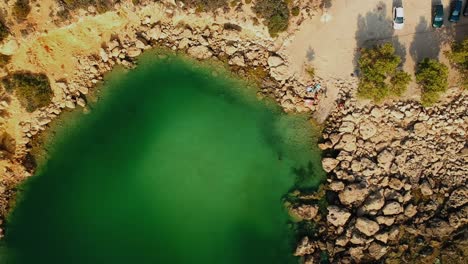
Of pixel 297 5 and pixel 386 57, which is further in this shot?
pixel 297 5

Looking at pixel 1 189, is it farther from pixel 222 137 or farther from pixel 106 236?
pixel 222 137

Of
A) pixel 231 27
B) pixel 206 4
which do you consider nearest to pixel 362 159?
pixel 231 27

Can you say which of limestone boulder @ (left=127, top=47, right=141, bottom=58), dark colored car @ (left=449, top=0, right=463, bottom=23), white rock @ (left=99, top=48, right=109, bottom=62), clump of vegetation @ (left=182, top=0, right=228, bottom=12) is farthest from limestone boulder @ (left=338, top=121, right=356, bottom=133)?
white rock @ (left=99, top=48, right=109, bottom=62)

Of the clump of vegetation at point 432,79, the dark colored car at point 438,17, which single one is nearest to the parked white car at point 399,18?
the dark colored car at point 438,17

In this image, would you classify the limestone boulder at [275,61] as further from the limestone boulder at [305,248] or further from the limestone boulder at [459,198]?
the limestone boulder at [459,198]

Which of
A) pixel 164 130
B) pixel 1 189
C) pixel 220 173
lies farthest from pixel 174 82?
pixel 1 189

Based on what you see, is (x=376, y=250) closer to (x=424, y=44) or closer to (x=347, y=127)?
(x=347, y=127)
